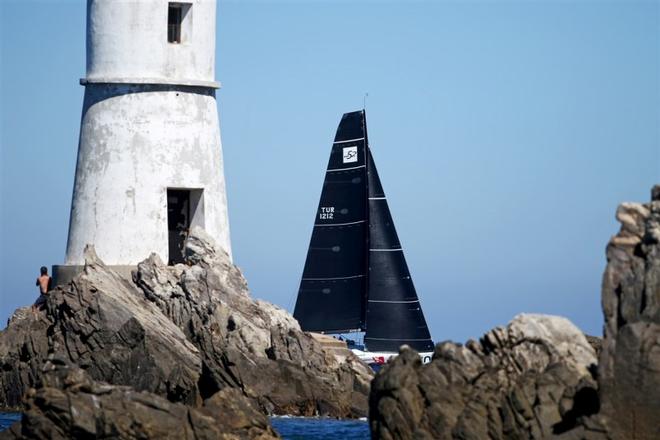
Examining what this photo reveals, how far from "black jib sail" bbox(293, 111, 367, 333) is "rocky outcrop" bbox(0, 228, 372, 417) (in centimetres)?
1087

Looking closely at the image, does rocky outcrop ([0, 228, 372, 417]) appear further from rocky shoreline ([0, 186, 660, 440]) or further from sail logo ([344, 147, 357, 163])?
sail logo ([344, 147, 357, 163])

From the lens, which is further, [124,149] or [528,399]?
[124,149]

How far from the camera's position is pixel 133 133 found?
118 ft

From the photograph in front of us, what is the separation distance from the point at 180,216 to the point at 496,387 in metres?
16.7

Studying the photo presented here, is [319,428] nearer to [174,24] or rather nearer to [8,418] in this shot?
[8,418]

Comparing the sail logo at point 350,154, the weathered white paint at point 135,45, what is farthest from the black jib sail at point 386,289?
the weathered white paint at point 135,45

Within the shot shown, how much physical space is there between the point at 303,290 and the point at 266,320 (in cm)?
1189

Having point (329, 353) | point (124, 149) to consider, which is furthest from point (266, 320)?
point (124, 149)

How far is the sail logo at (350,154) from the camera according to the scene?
46375 millimetres

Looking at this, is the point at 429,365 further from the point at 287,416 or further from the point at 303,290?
the point at 303,290

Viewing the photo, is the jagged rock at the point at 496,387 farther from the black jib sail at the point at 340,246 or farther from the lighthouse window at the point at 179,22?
the black jib sail at the point at 340,246

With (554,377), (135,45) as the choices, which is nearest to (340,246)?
(135,45)

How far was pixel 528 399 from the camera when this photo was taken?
21641 millimetres

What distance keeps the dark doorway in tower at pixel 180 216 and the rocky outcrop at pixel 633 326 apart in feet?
52.8
